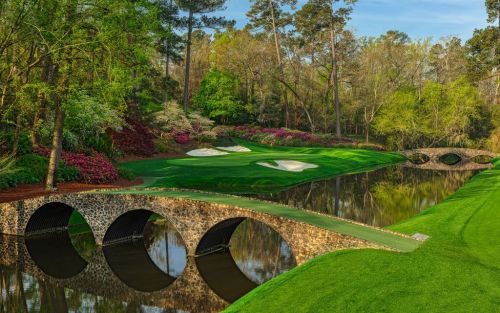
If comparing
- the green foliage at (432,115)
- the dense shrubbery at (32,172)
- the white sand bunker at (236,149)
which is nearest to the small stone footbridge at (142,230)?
the dense shrubbery at (32,172)

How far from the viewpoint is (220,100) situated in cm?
8631

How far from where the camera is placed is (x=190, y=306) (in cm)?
1830

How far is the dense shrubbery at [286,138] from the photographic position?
78812 millimetres

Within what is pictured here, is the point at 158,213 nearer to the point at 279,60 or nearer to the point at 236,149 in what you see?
the point at 236,149

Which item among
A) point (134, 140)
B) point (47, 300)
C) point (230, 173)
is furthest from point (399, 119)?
point (47, 300)

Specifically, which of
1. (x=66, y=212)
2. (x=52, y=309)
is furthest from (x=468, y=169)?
(x=52, y=309)

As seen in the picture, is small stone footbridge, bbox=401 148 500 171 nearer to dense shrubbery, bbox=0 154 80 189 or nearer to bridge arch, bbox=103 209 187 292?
dense shrubbery, bbox=0 154 80 189

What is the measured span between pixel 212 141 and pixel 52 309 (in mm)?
52587

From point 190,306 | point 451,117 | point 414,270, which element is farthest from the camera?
point 451,117

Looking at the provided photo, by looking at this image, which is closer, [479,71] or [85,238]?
[85,238]

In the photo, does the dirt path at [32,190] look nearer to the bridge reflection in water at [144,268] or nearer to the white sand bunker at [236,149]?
the bridge reflection in water at [144,268]

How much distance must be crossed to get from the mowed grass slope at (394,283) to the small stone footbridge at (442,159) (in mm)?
52232

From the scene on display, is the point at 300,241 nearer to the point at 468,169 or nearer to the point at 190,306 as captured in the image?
the point at 190,306

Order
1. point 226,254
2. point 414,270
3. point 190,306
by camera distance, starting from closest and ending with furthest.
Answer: point 414,270 → point 190,306 → point 226,254
